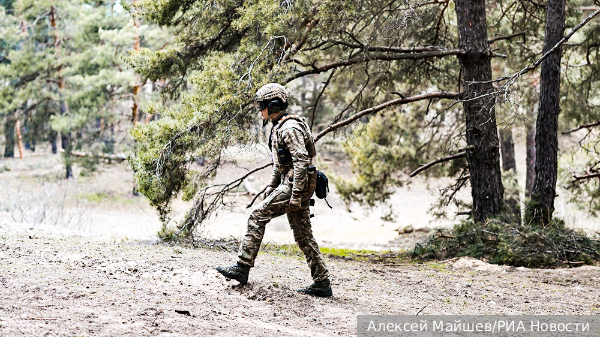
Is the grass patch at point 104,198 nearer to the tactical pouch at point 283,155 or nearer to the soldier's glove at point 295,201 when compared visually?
the tactical pouch at point 283,155

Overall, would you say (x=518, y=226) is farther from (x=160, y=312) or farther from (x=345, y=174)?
(x=345, y=174)

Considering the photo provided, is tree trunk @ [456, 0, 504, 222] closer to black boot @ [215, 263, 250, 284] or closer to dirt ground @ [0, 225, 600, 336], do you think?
dirt ground @ [0, 225, 600, 336]

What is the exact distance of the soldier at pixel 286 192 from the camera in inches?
210

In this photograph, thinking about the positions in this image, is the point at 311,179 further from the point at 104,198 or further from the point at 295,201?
the point at 104,198

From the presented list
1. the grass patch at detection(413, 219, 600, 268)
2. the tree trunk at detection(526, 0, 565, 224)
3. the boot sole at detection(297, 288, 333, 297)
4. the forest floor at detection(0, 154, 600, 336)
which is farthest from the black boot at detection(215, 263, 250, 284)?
the tree trunk at detection(526, 0, 565, 224)

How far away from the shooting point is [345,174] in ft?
116

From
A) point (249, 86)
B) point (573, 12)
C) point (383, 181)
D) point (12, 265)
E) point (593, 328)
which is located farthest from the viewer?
point (383, 181)

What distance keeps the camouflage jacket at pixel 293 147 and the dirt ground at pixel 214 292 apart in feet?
3.91

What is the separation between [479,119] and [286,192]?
5.42 metres

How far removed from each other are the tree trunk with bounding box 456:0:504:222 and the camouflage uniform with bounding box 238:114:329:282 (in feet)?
16.6

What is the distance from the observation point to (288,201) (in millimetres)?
5484

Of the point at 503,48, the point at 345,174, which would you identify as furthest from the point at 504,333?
the point at 345,174

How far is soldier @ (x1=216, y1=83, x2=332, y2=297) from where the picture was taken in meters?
5.34

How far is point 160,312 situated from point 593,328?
12.6ft
